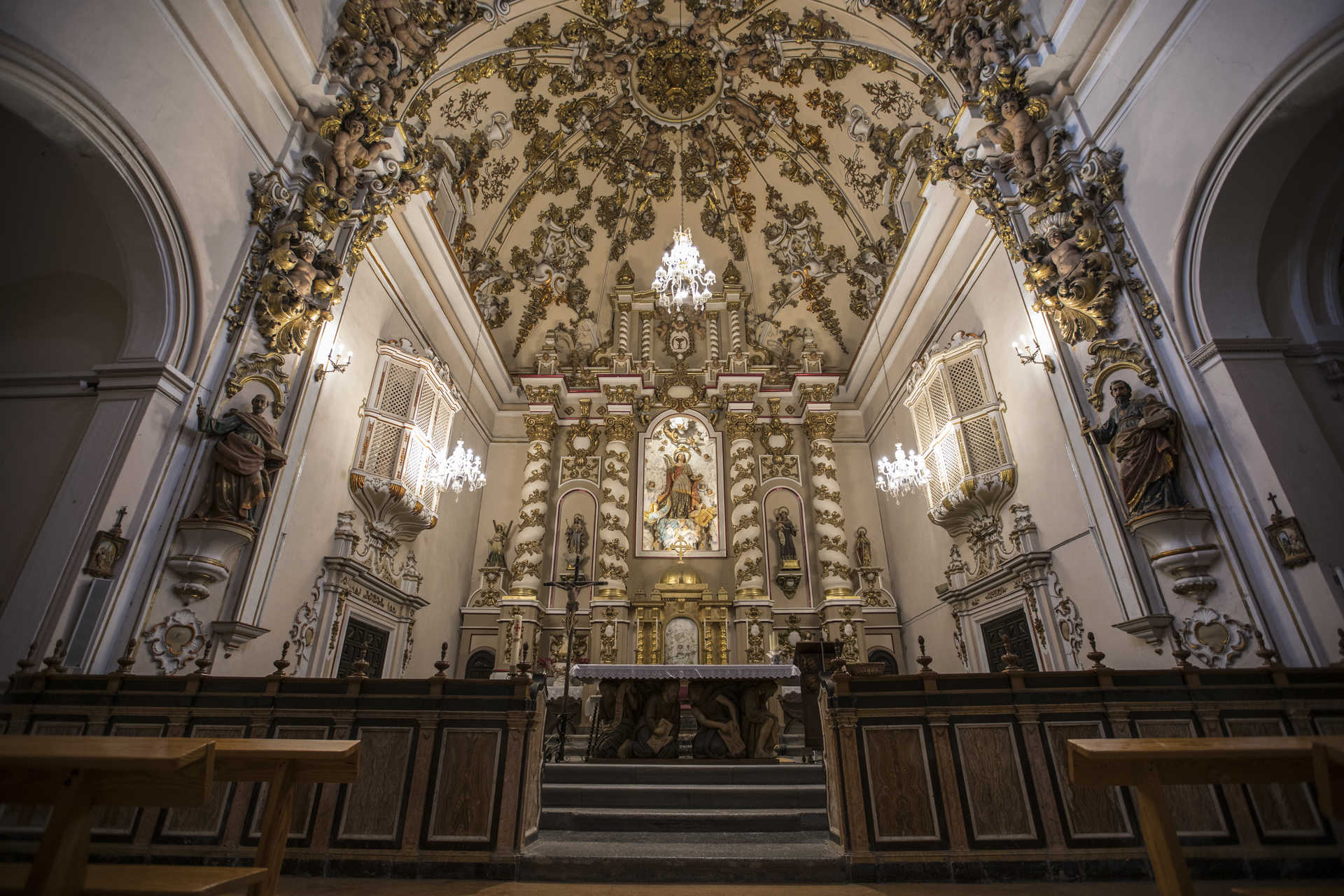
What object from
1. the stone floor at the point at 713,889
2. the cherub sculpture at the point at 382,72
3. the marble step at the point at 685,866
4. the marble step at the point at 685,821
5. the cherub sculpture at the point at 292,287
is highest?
the cherub sculpture at the point at 382,72

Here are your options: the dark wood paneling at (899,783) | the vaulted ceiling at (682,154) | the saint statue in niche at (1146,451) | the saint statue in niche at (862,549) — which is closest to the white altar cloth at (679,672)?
the dark wood paneling at (899,783)

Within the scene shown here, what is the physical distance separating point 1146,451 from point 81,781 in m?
7.22

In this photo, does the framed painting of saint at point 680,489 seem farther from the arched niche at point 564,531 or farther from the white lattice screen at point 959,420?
the white lattice screen at point 959,420

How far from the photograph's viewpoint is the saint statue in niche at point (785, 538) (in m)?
12.7

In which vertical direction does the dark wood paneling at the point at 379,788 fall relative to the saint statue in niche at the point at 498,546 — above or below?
below

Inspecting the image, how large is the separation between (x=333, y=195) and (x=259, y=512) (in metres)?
3.77

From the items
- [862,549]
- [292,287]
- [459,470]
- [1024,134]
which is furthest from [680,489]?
[1024,134]

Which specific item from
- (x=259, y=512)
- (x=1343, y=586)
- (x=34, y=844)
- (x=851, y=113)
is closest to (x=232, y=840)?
(x=34, y=844)

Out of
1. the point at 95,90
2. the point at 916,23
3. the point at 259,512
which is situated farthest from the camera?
the point at 916,23

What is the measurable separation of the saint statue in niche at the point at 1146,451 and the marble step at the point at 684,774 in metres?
3.86

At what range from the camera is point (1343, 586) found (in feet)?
15.2

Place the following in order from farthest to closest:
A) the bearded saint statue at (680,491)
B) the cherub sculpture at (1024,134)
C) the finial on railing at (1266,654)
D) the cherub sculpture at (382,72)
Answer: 1. the bearded saint statue at (680,491)
2. the cherub sculpture at (382,72)
3. the cherub sculpture at (1024,134)
4. the finial on railing at (1266,654)

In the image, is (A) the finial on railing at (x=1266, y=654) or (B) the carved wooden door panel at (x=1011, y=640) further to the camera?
(B) the carved wooden door panel at (x=1011, y=640)

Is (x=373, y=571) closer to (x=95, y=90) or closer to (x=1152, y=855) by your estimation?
(x=95, y=90)
